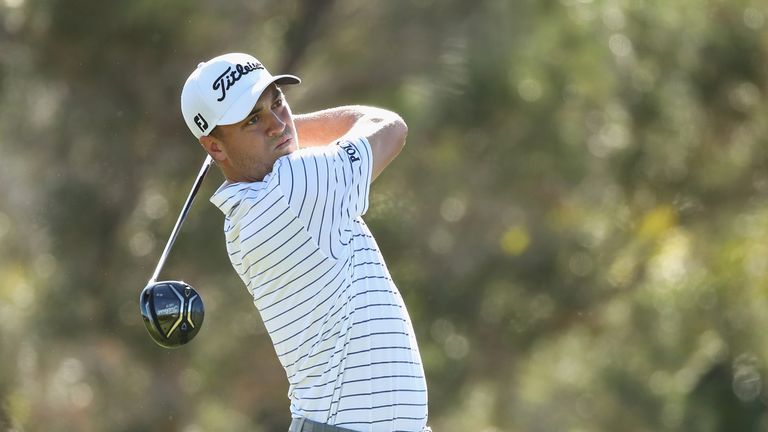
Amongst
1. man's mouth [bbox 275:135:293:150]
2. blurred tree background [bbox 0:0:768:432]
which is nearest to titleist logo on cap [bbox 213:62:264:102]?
man's mouth [bbox 275:135:293:150]

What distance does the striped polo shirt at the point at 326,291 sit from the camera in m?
2.79

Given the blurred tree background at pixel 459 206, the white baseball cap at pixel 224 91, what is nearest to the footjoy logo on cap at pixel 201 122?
the white baseball cap at pixel 224 91

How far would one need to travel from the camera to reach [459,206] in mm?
7090

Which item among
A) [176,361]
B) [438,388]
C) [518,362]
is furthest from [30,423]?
[518,362]

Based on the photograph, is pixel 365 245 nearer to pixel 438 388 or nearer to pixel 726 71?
pixel 438 388

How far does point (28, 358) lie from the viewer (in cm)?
621

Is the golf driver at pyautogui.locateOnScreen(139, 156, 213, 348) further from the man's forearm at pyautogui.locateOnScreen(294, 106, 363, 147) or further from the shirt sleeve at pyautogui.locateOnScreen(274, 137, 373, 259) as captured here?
the man's forearm at pyautogui.locateOnScreen(294, 106, 363, 147)

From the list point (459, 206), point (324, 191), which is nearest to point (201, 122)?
point (324, 191)

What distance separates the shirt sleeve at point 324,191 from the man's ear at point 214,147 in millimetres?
161

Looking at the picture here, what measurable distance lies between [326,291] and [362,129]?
404mm

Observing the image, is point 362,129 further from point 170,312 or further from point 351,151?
point 170,312

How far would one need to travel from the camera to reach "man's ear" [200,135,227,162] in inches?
115

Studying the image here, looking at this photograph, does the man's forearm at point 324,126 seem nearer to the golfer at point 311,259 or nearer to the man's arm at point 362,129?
the man's arm at point 362,129

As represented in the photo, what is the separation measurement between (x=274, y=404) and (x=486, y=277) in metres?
1.23
